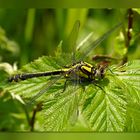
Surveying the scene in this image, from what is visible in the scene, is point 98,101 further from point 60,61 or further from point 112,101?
point 60,61

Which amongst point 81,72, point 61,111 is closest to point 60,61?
point 81,72

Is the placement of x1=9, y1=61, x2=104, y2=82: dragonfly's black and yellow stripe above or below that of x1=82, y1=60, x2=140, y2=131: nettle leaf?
above

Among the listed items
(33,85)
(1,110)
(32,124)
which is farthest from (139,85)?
(1,110)

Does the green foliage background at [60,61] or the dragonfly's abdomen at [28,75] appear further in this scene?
the dragonfly's abdomen at [28,75]

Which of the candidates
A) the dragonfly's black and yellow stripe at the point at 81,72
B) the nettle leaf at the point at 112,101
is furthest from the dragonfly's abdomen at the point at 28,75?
the nettle leaf at the point at 112,101

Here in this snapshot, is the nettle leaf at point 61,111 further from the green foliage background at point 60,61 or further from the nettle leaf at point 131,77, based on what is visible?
the nettle leaf at point 131,77

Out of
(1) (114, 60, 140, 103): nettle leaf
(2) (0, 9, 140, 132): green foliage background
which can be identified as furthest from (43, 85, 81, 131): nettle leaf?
(1) (114, 60, 140, 103): nettle leaf

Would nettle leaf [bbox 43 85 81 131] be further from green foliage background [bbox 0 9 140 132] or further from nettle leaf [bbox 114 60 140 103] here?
nettle leaf [bbox 114 60 140 103]

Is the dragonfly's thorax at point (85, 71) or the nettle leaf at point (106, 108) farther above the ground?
the dragonfly's thorax at point (85, 71)
